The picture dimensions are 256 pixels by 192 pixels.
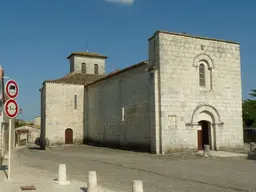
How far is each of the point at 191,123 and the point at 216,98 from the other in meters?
2.81

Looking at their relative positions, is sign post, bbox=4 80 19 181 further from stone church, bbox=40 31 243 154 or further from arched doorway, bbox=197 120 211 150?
arched doorway, bbox=197 120 211 150

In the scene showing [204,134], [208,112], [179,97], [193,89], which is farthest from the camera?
[204,134]

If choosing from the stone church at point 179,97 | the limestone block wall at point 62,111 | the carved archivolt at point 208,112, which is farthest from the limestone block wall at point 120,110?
the carved archivolt at point 208,112

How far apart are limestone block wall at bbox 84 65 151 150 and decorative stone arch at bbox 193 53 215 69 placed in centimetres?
347

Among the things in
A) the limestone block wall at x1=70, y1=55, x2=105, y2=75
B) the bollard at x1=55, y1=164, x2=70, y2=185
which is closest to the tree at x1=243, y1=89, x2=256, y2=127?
the limestone block wall at x1=70, y1=55, x2=105, y2=75

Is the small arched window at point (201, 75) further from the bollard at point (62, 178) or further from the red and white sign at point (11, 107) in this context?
the red and white sign at point (11, 107)

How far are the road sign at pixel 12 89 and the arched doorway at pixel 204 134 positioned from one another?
14454 mm

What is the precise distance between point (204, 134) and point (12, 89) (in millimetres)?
15239

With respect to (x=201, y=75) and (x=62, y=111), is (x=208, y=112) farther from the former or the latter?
(x=62, y=111)

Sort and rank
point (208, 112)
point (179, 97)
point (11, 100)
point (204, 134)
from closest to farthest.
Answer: point (11, 100)
point (179, 97)
point (208, 112)
point (204, 134)

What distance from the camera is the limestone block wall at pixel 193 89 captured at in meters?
19.4

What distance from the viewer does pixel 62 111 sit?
3103 centimetres

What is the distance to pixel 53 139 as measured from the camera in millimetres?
29984

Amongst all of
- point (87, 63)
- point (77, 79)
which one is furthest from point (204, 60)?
point (87, 63)
